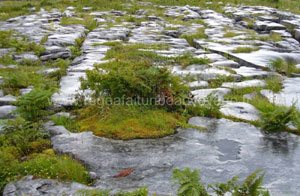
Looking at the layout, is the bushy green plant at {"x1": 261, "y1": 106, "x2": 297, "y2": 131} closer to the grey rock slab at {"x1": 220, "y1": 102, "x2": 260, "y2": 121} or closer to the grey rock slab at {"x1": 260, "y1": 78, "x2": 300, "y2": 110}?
the grey rock slab at {"x1": 220, "y1": 102, "x2": 260, "y2": 121}

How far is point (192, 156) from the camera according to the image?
3.34m

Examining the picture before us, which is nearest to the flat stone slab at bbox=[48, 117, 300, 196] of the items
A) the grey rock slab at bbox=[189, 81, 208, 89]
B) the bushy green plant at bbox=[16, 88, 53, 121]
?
the bushy green plant at bbox=[16, 88, 53, 121]

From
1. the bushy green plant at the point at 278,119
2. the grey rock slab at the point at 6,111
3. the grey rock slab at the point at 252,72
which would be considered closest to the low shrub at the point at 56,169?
the grey rock slab at the point at 6,111

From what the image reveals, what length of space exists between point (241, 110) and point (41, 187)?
3195 millimetres

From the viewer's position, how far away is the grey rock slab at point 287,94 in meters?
4.72

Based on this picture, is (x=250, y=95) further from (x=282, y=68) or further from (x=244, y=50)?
(x=244, y=50)

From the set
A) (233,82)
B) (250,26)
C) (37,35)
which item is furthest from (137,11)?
Answer: (233,82)

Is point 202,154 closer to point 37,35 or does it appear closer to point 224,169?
point 224,169

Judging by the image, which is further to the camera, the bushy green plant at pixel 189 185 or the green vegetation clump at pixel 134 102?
the green vegetation clump at pixel 134 102

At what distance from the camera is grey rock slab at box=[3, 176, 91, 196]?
Result: 269cm

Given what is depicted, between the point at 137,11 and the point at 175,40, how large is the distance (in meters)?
8.60

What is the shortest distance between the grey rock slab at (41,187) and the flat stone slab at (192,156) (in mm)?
250

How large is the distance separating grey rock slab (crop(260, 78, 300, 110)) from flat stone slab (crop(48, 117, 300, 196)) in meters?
1.03

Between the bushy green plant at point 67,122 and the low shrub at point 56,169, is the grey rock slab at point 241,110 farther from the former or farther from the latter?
the low shrub at point 56,169
